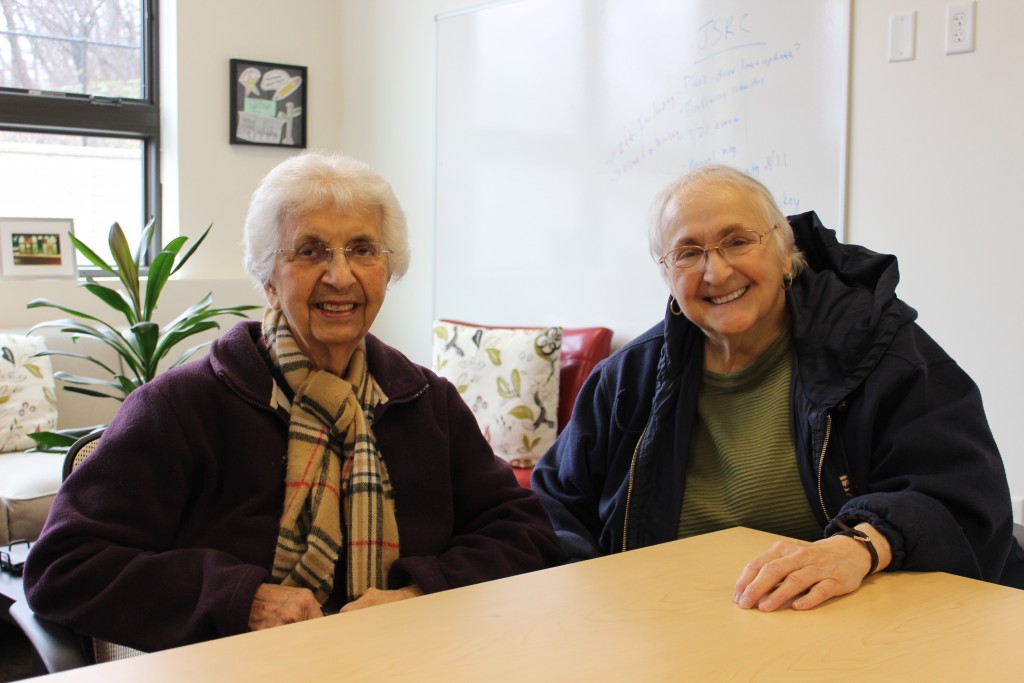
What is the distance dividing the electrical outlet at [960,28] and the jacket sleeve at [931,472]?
51.3 inches

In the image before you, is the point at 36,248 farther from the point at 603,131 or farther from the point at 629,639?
the point at 629,639

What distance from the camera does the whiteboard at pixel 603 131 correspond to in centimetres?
313

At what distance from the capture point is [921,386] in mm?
1669

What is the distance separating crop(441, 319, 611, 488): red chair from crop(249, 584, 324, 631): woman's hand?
2.14 meters

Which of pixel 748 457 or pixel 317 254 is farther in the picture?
pixel 748 457

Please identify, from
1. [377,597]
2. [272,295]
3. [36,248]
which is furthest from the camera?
[36,248]

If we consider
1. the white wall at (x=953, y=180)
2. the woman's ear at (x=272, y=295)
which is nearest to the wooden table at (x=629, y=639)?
the woman's ear at (x=272, y=295)

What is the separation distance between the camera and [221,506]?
161 cm

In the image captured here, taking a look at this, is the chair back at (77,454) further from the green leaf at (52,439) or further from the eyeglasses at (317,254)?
the green leaf at (52,439)

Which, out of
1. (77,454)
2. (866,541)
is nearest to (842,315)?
(866,541)

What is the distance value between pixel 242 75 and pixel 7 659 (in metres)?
2.72

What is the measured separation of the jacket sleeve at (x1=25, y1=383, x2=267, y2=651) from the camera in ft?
4.74

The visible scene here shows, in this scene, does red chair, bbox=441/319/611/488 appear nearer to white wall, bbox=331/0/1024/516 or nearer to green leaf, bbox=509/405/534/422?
green leaf, bbox=509/405/534/422

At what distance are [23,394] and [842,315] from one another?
2997 mm
